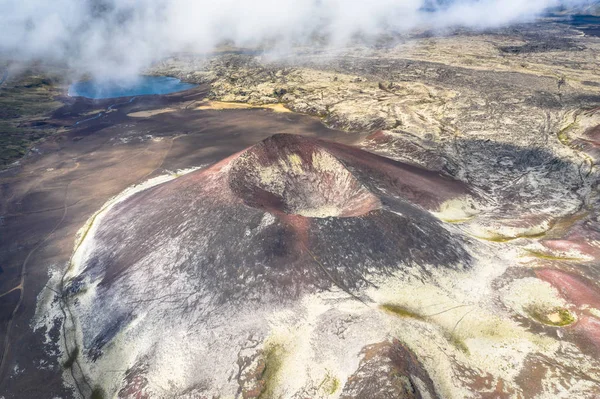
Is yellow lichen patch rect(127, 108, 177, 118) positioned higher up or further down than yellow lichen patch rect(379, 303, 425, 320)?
further down

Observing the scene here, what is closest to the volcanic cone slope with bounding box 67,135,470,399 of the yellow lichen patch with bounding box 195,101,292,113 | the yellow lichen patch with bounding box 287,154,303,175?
the yellow lichen patch with bounding box 287,154,303,175

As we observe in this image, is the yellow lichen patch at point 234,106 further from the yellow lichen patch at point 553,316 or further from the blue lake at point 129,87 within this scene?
the yellow lichen patch at point 553,316

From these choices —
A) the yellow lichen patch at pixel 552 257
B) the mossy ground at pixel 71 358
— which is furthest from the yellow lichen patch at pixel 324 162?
the mossy ground at pixel 71 358

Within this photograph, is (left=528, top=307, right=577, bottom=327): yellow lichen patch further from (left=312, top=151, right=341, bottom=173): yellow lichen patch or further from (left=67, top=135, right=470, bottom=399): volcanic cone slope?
(left=312, top=151, right=341, bottom=173): yellow lichen patch

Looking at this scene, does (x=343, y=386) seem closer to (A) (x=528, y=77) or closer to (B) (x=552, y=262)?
(B) (x=552, y=262)

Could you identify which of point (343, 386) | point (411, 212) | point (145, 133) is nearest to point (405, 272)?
point (411, 212)

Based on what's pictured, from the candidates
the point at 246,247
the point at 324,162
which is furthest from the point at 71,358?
the point at 324,162
